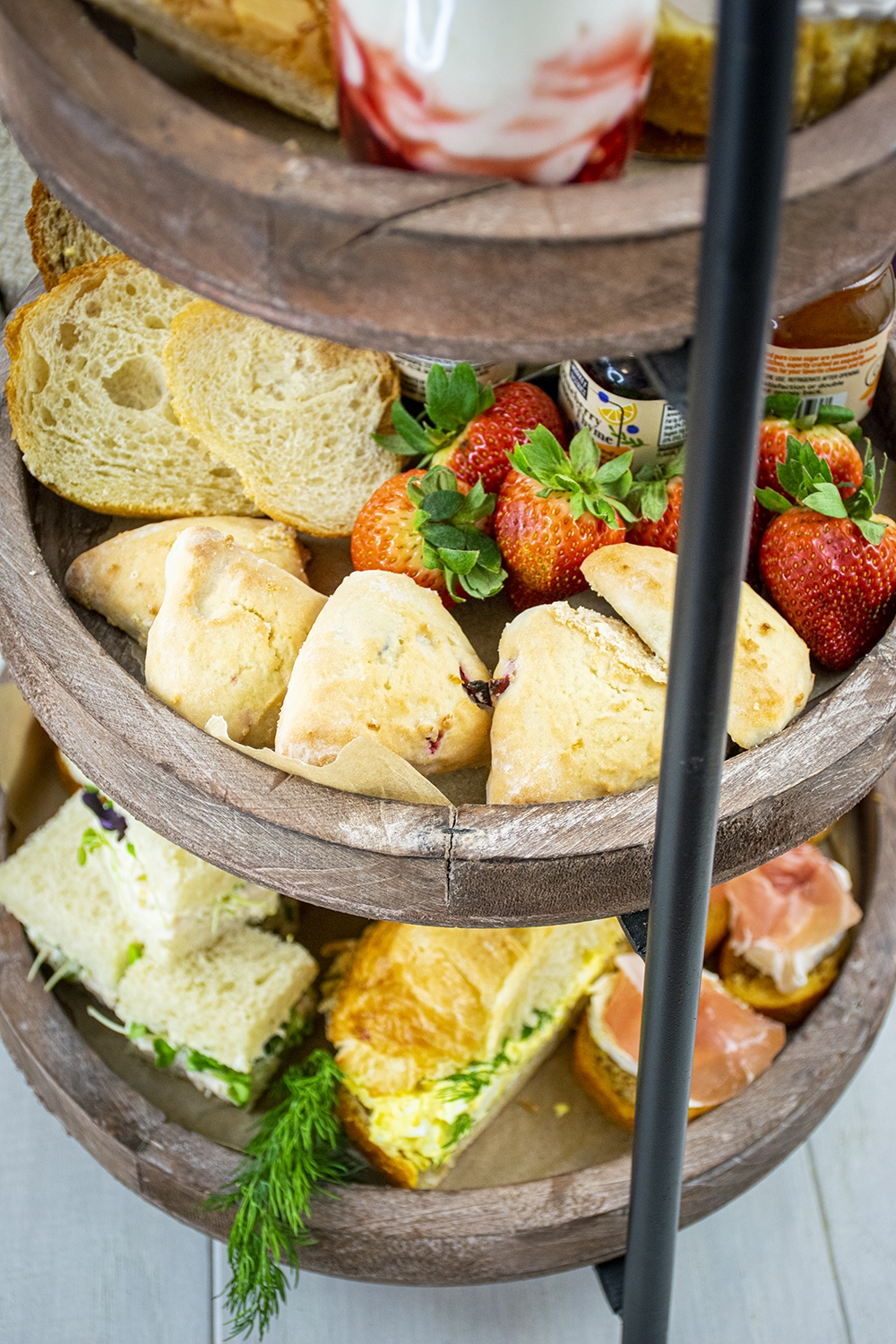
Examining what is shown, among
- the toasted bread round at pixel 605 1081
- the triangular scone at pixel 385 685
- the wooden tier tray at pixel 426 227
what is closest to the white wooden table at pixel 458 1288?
the toasted bread round at pixel 605 1081

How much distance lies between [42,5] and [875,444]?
0.86 meters

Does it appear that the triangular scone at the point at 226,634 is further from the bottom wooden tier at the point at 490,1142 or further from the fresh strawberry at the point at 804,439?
the bottom wooden tier at the point at 490,1142

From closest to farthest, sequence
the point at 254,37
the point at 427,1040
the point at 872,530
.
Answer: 1. the point at 254,37
2. the point at 872,530
3. the point at 427,1040

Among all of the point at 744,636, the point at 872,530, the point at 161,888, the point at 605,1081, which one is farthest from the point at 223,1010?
the point at 872,530

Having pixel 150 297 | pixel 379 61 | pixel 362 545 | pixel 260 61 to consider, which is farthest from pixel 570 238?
pixel 150 297

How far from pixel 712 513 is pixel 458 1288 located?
3.91 feet

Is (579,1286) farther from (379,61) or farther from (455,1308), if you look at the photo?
(379,61)

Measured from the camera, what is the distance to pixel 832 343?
3.56ft

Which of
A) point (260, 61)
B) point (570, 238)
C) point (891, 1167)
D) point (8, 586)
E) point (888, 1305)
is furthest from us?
point (891, 1167)

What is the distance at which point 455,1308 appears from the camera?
1.42m

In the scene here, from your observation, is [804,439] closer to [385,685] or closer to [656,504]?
[656,504]

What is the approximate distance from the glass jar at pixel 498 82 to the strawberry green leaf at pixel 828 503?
465mm

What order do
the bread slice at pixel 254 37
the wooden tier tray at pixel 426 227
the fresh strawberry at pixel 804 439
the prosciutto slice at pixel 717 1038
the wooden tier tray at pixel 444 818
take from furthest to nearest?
1. the prosciutto slice at pixel 717 1038
2. the fresh strawberry at pixel 804 439
3. the wooden tier tray at pixel 444 818
4. the bread slice at pixel 254 37
5. the wooden tier tray at pixel 426 227

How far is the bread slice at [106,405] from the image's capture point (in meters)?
1.12
